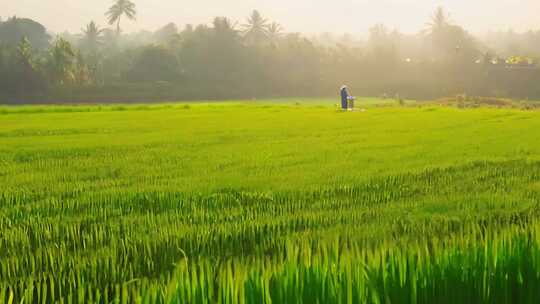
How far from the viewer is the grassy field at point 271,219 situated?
2.31 meters

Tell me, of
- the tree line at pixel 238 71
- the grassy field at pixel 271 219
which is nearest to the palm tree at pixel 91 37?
the tree line at pixel 238 71

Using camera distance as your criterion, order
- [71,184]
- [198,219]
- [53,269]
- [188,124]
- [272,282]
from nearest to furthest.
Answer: [272,282]
[53,269]
[198,219]
[71,184]
[188,124]

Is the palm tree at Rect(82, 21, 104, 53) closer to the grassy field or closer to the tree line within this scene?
the tree line

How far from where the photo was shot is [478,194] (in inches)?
270

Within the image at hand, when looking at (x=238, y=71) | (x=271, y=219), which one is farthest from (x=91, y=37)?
(x=271, y=219)

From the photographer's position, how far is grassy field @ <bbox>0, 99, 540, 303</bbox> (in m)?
2.31

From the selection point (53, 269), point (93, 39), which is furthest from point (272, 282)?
point (93, 39)

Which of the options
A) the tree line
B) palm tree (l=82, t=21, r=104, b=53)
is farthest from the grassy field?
palm tree (l=82, t=21, r=104, b=53)

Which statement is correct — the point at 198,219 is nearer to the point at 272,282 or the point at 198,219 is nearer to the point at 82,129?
the point at 272,282

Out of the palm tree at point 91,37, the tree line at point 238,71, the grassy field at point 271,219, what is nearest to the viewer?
the grassy field at point 271,219

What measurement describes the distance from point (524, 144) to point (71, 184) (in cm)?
898

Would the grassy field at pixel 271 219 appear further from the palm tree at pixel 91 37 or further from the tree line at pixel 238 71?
the palm tree at pixel 91 37

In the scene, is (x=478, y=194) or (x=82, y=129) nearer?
(x=478, y=194)

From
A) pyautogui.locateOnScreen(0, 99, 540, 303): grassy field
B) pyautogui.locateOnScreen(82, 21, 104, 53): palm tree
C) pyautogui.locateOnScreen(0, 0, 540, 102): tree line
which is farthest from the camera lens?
pyautogui.locateOnScreen(82, 21, 104, 53): palm tree
